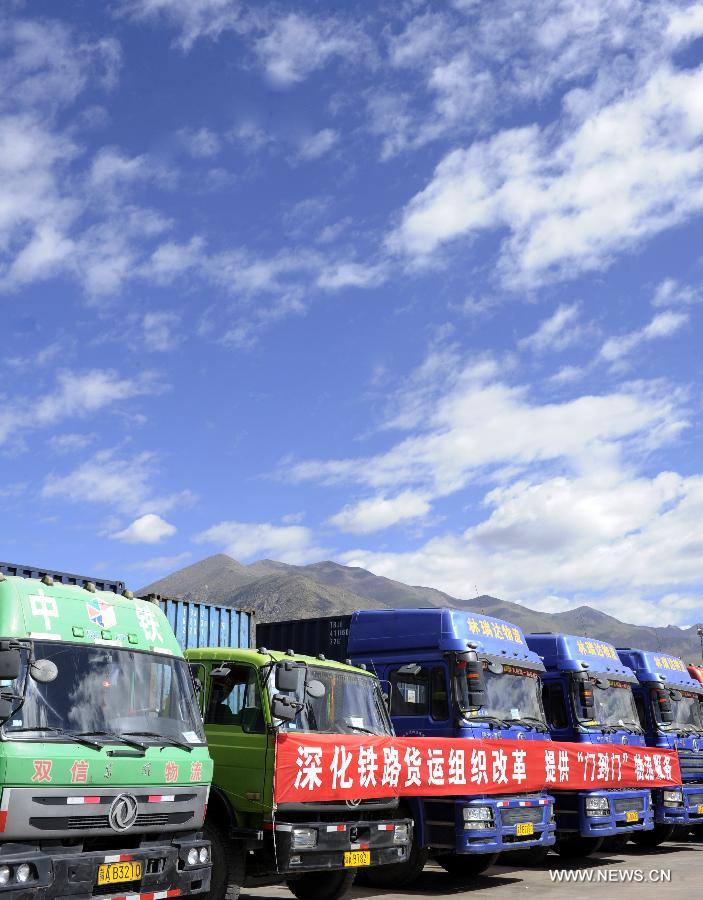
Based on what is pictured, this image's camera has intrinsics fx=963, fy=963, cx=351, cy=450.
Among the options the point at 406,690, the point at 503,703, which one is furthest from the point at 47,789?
the point at 503,703

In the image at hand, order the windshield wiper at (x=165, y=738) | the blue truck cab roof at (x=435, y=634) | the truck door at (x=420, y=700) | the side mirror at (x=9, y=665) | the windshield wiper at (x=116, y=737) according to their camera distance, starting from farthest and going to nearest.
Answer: the blue truck cab roof at (x=435, y=634) < the truck door at (x=420, y=700) < the windshield wiper at (x=165, y=738) < the windshield wiper at (x=116, y=737) < the side mirror at (x=9, y=665)

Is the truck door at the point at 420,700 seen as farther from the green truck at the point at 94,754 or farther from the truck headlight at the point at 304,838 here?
the green truck at the point at 94,754

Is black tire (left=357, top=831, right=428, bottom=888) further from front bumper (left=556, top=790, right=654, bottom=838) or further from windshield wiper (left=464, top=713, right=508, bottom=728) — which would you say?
front bumper (left=556, top=790, right=654, bottom=838)

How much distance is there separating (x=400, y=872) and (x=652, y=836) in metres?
7.39

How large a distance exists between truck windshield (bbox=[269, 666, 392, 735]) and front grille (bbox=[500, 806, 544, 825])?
2.21 metres

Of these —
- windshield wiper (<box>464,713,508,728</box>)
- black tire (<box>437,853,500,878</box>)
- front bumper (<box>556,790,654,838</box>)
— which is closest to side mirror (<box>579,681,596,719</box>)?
front bumper (<box>556,790,654,838</box>)

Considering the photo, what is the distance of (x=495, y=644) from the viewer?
490 inches

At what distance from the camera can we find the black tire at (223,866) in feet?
27.0

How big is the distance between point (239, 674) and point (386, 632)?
3839 millimetres

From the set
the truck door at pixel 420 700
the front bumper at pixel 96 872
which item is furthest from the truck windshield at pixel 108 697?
the truck door at pixel 420 700

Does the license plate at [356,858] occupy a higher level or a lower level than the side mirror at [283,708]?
lower

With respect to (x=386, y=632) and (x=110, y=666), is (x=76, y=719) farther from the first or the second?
(x=386, y=632)

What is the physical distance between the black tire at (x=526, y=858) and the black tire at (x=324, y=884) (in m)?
4.49

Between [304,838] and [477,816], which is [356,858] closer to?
[304,838]
